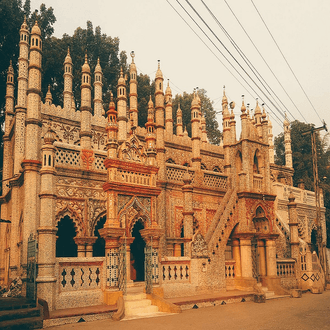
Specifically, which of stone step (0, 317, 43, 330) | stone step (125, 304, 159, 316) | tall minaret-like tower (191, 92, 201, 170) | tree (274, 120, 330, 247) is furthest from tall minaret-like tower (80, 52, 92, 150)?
tree (274, 120, 330, 247)

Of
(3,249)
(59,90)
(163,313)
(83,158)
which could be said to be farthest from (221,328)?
(59,90)

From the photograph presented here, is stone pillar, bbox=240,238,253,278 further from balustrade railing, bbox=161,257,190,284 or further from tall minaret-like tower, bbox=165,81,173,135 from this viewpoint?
tall minaret-like tower, bbox=165,81,173,135

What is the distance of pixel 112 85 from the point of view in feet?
121

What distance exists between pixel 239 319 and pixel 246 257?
519 cm

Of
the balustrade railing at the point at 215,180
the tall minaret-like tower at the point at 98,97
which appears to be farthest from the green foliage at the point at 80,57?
the balustrade railing at the point at 215,180

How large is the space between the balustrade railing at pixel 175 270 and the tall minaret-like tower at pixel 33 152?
4.59m

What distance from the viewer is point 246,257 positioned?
48.9 ft

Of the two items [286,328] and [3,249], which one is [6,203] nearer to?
[3,249]

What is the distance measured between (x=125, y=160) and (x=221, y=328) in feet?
18.0

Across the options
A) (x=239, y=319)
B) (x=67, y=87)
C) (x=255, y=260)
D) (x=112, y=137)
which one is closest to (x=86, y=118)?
(x=67, y=87)

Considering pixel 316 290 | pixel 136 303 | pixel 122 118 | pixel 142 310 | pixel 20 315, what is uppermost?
pixel 122 118

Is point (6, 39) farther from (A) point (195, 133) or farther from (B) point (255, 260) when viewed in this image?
(B) point (255, 260)

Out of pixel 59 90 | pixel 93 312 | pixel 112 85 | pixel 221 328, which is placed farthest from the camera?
pixel 112 85

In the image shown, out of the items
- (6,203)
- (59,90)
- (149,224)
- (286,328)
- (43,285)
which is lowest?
(286,328)
